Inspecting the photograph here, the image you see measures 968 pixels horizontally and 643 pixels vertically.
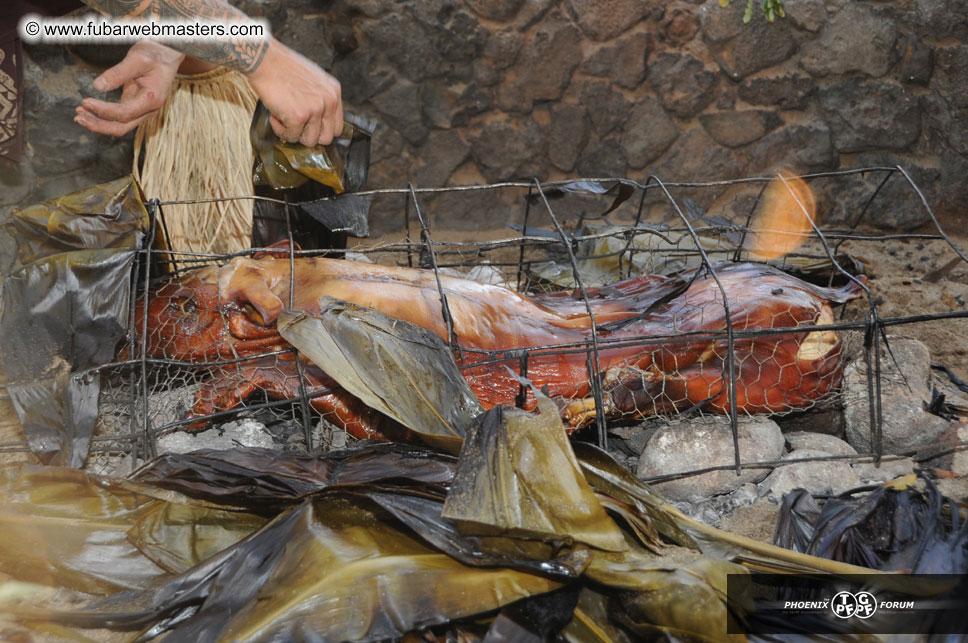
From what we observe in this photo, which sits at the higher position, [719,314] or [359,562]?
[719,314]

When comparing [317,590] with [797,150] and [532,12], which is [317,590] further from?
[797,150]

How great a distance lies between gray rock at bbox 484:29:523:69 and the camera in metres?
5.14

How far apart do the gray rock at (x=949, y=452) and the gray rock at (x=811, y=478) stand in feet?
0.94

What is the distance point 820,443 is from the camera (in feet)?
8.84

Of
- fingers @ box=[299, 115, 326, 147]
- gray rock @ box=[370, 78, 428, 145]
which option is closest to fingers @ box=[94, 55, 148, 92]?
fingers @ box=[299, 115, 326, 147]

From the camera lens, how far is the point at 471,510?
5.91 feet

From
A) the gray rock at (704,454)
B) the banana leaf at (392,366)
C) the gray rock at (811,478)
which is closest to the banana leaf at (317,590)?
the banana leaf at (392,366)

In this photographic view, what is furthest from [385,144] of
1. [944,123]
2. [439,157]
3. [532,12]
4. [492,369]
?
[944,123]

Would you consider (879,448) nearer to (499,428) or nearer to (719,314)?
(719,314)

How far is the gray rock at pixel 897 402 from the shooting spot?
268 centimetres

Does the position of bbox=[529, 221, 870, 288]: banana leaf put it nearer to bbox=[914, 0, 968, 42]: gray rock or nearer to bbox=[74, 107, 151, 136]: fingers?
bbox=[74, 107, 151, 136]: fingers

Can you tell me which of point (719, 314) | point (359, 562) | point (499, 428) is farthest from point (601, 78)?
point (359, 562)

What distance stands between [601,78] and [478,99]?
2.71ft

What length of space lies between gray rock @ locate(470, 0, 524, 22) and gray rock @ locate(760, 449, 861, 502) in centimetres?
359
